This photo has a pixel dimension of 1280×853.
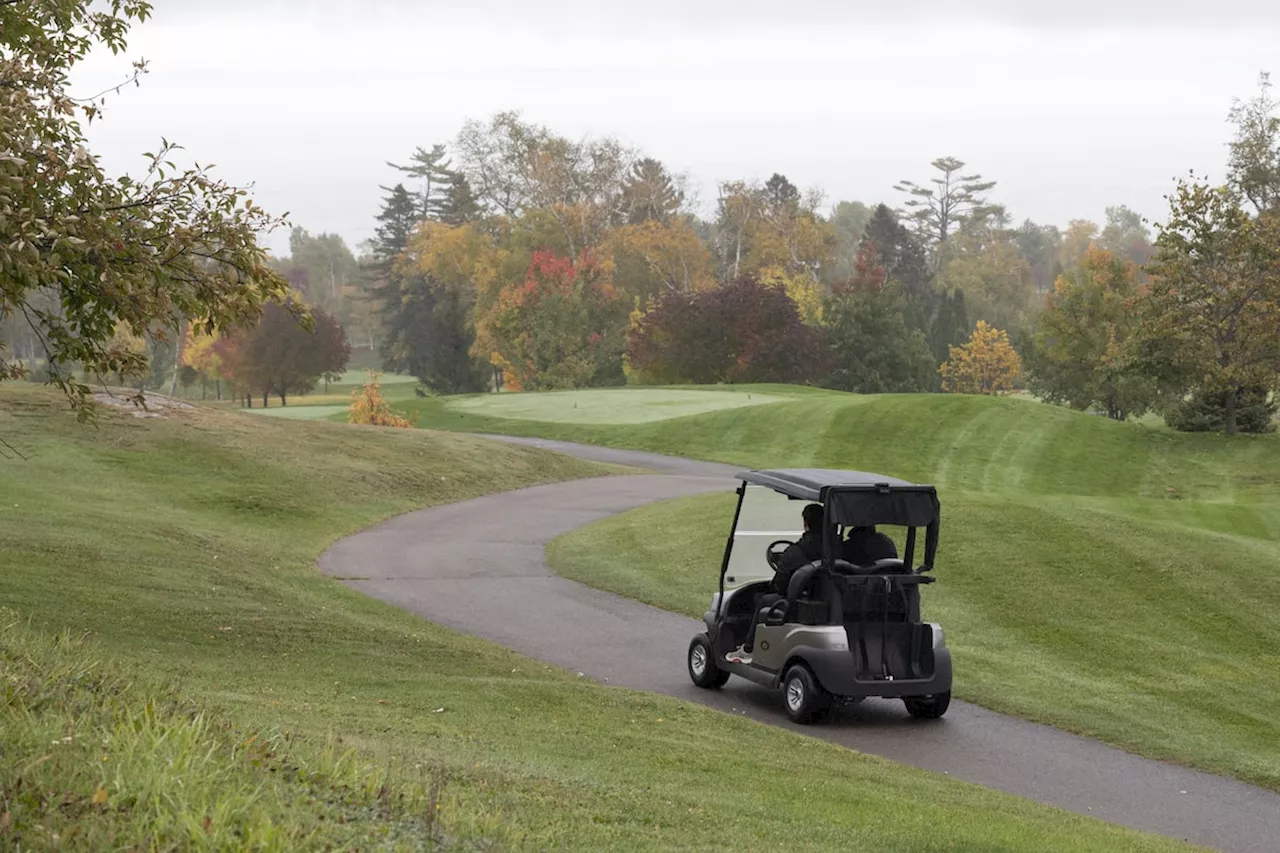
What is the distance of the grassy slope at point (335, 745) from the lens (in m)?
5.42

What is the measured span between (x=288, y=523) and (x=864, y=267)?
5783cm

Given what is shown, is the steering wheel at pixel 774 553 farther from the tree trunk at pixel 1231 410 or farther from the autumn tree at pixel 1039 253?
the autumn tree at pixel 1039 253

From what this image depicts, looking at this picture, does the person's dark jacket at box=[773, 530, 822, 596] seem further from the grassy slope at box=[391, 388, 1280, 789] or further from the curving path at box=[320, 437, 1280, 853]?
the grassy slope at box=[391, 388, 1280, 789]

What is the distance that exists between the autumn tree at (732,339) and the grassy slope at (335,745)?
45.6 metres

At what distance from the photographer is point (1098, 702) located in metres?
13.1

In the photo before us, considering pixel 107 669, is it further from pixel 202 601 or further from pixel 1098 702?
pixel 1098 702

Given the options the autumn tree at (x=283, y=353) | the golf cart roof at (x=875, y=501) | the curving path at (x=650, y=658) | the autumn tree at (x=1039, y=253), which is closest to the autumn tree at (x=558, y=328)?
the autumn tree at (x=283, y=353)

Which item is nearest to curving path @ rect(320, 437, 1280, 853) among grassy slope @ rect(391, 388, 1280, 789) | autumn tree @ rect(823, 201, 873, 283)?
grassy slope @ rect(391, 388, 1280, 789)

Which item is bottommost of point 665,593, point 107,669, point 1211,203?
point 665,593

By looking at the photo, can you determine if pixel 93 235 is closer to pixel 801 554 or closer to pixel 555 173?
pixel 801 554

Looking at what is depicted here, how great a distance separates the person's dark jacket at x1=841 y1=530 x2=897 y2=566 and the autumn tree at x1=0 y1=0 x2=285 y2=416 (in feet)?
18.8

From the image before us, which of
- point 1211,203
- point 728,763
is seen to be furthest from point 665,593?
point 1211,203

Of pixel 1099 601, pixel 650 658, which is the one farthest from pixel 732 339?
pixel 650 658

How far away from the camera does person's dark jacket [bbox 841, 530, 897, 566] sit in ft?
39.5
